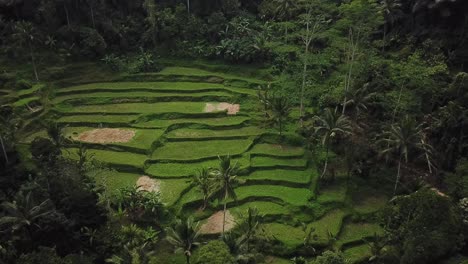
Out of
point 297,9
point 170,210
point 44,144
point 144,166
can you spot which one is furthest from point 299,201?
point 297,9

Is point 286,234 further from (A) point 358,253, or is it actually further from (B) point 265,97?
(B) point 265,97

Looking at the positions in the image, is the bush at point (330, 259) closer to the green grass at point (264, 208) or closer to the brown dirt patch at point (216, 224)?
the green grass at point (264, 208)

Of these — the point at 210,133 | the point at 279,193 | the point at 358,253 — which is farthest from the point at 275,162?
the point at 358,253

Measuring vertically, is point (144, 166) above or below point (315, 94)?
below

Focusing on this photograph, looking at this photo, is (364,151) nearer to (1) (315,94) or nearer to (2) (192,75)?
(1) (315,94)

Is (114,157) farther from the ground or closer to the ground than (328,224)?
farther from the ground

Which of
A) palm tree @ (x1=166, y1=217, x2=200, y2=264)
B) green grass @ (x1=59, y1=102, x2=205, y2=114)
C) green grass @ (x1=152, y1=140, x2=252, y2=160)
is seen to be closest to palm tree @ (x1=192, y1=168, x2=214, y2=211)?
green grass @ (x1=152, y1=140, x2=252, y2=160)

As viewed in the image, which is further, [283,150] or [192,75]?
[192,75]
